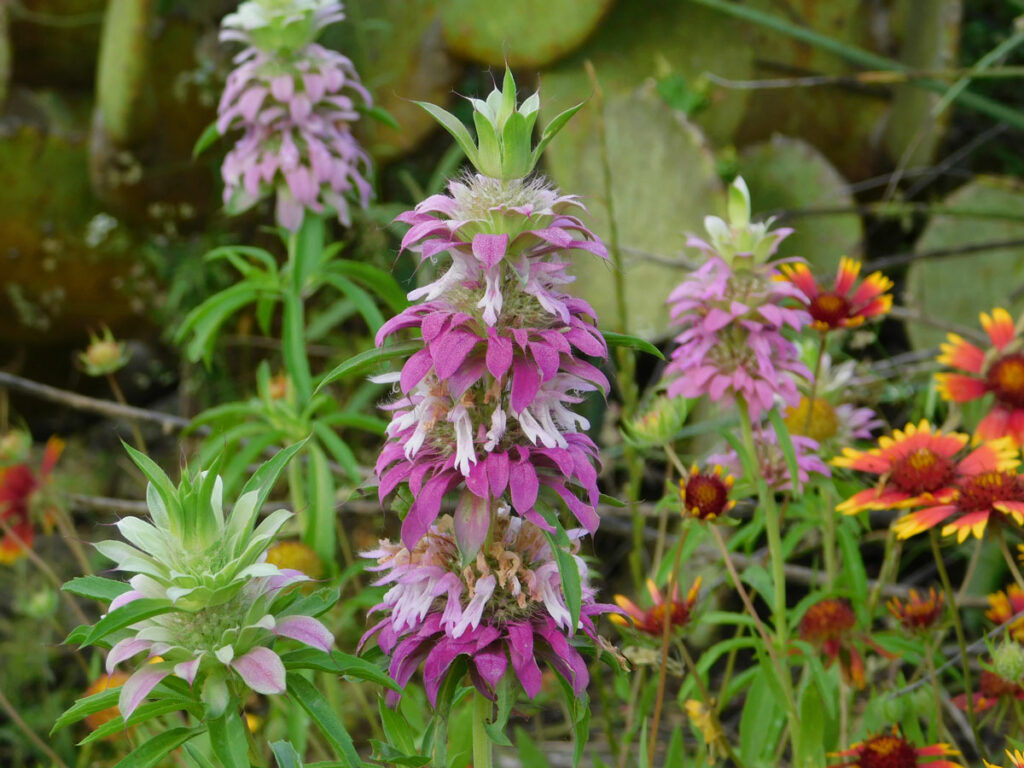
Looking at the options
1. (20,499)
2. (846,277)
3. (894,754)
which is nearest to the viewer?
(894,754)

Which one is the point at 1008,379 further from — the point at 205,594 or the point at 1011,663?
the point at 205,594

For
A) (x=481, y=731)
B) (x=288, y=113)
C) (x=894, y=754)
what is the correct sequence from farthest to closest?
(x=288, y=113)
(x=894, y=754)
(x=481, y=731)

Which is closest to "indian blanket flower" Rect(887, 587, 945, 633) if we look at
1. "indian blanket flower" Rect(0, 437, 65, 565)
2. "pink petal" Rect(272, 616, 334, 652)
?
"pink petal" Rect(272, 616, 334, 652)

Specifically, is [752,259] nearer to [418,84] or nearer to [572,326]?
[572,326]

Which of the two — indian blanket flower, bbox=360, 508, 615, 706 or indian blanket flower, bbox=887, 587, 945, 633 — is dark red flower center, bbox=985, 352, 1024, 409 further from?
indian blanket flower, bbox=360, 508, 615, 706

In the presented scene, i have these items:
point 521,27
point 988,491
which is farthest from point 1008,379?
A: point 521,27

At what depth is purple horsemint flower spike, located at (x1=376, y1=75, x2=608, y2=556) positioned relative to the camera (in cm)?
75

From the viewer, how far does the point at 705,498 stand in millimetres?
1053

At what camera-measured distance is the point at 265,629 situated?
2.64 ft

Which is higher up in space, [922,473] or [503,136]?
[503,136]

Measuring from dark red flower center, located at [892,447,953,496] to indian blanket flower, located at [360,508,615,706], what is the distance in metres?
0.46

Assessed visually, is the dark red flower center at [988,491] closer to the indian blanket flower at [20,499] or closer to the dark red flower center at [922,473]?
the dark red flower center at [922,473]

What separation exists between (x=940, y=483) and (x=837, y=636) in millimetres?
223

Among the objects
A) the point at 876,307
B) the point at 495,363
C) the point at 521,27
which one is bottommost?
the point at 876,307
